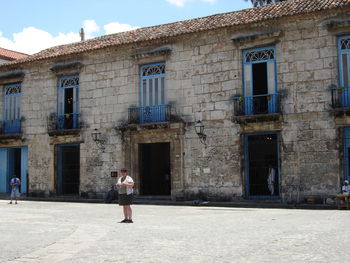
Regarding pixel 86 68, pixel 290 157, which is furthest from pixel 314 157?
pixel 86 68

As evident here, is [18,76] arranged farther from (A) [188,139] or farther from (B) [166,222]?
(B) [166,222]

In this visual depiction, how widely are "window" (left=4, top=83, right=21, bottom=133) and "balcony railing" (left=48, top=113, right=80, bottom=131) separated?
212 centimetres

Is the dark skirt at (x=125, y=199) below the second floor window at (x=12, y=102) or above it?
below

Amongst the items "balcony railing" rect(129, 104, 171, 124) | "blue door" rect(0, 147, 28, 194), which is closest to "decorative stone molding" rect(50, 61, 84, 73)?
"balcony railing" rect(129, 104, 171, 124)

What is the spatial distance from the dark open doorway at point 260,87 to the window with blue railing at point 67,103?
25.9 feet

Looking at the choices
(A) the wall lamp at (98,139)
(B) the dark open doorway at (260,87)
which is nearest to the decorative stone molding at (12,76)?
(A) the wall lamp at (98,139)

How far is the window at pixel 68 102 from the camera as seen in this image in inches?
778

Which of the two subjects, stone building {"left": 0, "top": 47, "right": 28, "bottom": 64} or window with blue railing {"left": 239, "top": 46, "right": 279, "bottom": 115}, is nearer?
window with blue railing {"left": 239, "top": 46, "right": 279, "bottom": 115}

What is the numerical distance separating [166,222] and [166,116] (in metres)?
7.44

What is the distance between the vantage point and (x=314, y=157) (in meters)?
14.7

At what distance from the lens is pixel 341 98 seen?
14461mm

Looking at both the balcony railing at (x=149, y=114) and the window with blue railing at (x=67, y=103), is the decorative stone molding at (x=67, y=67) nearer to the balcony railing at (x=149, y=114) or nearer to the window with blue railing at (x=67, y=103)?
the window with blue railing at (x=67, y=103)

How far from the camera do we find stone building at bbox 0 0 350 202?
1478cm

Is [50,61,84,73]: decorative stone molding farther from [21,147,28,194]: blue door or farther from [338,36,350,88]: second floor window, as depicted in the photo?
[338,36,350,88]: second floor window
